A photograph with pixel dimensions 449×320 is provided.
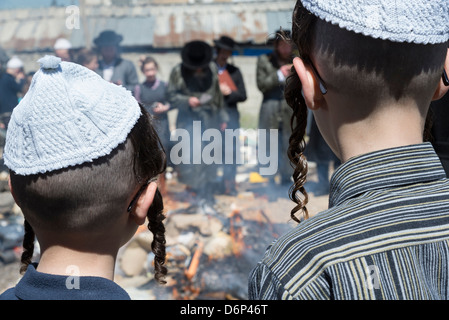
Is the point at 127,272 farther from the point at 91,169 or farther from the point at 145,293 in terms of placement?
the point at 91,169

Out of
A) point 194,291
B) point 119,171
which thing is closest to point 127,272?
point 194,291

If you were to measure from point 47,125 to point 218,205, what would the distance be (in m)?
5.74

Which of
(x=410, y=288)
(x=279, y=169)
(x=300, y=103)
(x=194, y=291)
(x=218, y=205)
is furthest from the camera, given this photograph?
(x=279, y=169)

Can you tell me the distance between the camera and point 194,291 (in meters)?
4.30

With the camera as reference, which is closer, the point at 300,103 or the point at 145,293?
the point at 300,103

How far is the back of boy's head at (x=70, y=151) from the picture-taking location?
1.23 metres

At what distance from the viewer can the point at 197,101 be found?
24.1 ft

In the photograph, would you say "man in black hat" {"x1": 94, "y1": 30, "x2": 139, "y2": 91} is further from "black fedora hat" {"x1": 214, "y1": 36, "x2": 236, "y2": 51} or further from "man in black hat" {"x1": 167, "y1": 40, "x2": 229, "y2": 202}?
"black fedora hat" {"x1": 214, "y1": 36, "x2": 236, "y2": 51}

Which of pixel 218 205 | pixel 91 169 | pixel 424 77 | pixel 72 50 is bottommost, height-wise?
pixel 91 169

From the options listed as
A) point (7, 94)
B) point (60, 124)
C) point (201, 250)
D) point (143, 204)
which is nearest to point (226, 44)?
point (201, 250)

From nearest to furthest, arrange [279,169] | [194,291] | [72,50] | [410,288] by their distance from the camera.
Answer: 1. [410,288]
2. [194,291]
3. [279,169]
4. [72,50]

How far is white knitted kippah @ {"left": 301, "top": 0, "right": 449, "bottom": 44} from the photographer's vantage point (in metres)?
1.06

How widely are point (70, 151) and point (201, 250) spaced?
381 centimetres

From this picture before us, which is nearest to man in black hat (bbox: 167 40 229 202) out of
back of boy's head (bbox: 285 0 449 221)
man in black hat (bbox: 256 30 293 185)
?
man in black hat (bbox: 256 30 293 185)
